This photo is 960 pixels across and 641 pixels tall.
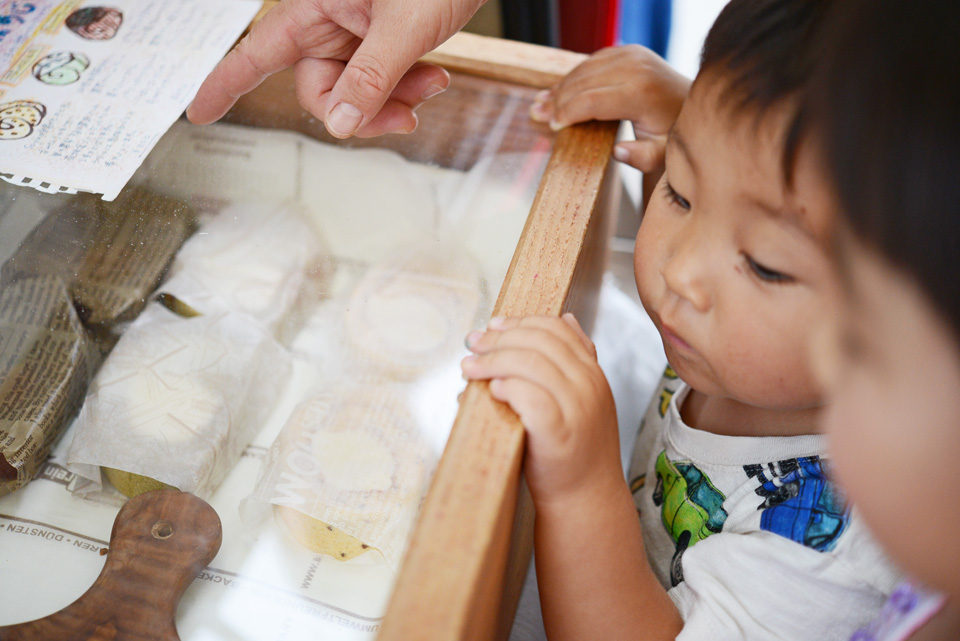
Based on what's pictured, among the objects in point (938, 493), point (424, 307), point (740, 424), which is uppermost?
point (938, 493)

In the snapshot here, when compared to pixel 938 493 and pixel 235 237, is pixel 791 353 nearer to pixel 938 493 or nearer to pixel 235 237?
pixel 938 493

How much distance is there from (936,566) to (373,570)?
0.31 meters

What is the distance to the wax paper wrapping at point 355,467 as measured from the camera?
1.61ft

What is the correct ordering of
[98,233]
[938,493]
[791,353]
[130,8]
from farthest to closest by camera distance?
[130,8], [98,233], [791,353], [938,493]

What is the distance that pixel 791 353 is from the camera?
1.52ft

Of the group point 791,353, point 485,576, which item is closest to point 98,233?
point 485,576

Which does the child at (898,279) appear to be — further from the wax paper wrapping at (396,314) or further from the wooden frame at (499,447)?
the wax paper wrapping at (396,314)

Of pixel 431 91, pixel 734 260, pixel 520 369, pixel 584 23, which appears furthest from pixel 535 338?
pixel 584 23

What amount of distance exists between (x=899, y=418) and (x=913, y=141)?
121 millimetres

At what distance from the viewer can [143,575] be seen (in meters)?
0.49

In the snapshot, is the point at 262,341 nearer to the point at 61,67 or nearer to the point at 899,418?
the point at 61,67

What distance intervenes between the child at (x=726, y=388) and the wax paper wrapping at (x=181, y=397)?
25 cm

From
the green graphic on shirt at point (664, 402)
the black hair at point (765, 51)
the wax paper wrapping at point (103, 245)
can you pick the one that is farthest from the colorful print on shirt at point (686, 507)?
the wax paper wrapping at point (103, 245)

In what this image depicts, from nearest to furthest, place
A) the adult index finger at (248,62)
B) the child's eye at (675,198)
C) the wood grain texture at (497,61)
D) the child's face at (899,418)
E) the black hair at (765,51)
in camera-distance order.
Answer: the child's face at (899,418) < the black hair at (765,51) < the child's eye at (675,198) < the adult index finger at (248,62) < the wood grain texture at (497,61)
